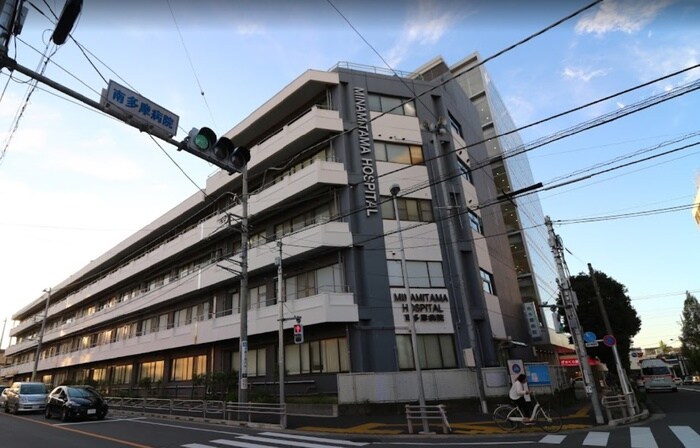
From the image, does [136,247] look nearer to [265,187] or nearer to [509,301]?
[265,187]

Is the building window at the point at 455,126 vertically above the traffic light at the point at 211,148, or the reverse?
the building window at the point at 455,126

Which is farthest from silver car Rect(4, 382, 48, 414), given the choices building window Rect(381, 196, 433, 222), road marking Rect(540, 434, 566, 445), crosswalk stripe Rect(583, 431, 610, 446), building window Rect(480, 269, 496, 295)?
crosswalk stripe Rect(583, 431, 610, 446)

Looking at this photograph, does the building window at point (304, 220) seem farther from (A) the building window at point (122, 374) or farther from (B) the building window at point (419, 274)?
(A) the building window at point (122, 374)

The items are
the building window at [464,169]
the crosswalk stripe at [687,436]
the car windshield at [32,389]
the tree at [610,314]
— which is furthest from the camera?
the tree at [610,314]

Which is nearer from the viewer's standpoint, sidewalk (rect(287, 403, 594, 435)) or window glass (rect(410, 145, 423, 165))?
sidewalk (rect(287, 403, 594, 435))

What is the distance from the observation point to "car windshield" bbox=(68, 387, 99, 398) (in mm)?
17531

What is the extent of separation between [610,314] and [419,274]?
77.3ft

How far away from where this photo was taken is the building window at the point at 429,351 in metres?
19.7

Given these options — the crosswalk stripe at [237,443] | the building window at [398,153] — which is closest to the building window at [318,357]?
the crosswalk stripe at [237,443]

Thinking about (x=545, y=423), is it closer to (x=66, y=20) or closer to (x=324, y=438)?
(x=324, y=438)

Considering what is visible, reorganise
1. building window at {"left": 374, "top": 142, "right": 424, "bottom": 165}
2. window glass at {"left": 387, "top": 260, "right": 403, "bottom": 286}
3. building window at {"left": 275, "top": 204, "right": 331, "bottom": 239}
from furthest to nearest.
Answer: building window at {"left": 374, "top": 142, "right": 424, "bottom": 165} < building window at {"left": 275, "top": 204, "right": 331, "bottom": 239} < window glass at {"left": 387, "top": 260, "right": 403, "bottom": 286}

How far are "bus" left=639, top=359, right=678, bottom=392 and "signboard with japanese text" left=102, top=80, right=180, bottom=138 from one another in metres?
39.9

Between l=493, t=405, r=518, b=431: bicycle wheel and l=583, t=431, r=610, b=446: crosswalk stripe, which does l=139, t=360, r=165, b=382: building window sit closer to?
l=493, t=405, r=518, b=431: bicycle wheel

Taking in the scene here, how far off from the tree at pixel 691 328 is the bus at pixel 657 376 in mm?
32285
